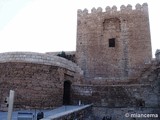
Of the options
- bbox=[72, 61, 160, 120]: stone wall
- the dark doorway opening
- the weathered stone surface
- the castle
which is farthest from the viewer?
the dark doorway opening

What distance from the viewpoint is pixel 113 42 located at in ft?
65.9

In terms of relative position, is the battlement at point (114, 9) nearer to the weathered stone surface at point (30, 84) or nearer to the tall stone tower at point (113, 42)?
the tall stone tower at point (113, 42)

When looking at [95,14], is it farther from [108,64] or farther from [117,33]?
[108,64]

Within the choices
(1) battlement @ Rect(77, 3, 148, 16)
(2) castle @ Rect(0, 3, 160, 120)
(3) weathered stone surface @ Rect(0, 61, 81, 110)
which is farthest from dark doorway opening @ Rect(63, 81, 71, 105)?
(1) battlement @ Rect(77, 3, 148, 16)

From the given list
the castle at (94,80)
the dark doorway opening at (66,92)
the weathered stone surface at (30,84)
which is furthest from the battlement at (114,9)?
the weathered stone surface at (30,84)

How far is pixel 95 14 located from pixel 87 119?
1323 centimetres

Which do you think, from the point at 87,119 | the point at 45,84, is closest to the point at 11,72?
the point at 45,84

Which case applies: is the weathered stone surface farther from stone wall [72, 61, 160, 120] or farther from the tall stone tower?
the tall stone tower

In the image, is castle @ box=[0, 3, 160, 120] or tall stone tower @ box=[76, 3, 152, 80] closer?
castle @ box=[0, 3, 160, 120]

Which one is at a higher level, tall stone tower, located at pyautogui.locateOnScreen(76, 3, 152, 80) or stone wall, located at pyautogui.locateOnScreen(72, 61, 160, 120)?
tall stone tower, located at pyautogui.locateOnScreen(76, 3, 152, 80)

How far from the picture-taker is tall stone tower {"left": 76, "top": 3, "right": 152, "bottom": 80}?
1917 centimetres

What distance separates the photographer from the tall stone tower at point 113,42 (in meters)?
19.2

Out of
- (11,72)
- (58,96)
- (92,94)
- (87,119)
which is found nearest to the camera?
(87,119)

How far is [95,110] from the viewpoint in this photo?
39.8 ft
